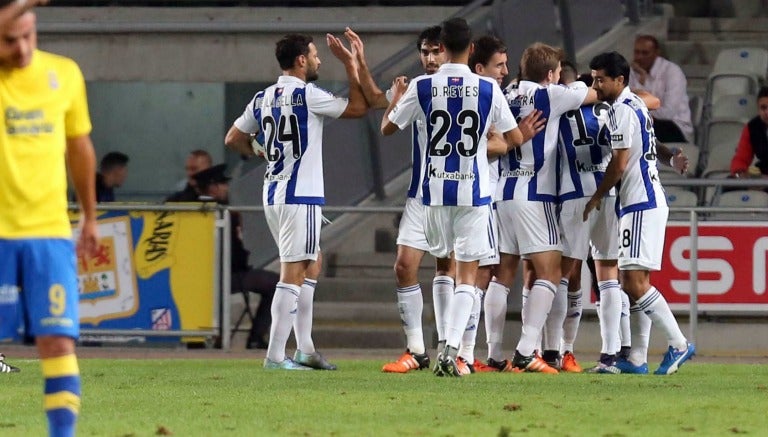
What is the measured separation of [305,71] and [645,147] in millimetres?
2516

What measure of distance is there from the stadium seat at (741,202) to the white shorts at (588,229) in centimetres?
336

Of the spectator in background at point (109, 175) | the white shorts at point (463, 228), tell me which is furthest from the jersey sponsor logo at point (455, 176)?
the spectator in background at point (109, 175)

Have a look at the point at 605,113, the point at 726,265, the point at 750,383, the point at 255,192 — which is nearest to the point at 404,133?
the point at 255,192

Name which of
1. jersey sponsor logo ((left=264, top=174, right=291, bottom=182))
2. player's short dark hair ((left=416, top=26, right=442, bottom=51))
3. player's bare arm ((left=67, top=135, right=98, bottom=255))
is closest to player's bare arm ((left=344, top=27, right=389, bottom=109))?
player's short dark hair ((left=416, top=26, right=442, bottom=51))

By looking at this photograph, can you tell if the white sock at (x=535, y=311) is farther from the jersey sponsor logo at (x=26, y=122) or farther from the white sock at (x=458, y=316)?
the jersey sponsor logo at (x=26, y=122)

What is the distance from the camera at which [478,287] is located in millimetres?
12312

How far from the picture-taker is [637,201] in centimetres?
1131

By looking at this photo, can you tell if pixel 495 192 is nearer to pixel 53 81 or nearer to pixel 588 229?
pixel 588 229

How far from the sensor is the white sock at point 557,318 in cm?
1207

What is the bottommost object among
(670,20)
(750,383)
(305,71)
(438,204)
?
(750,383)

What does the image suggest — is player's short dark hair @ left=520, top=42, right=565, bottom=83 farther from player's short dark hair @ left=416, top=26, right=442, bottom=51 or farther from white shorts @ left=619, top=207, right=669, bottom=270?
white shorts @ left=619, top=207, right=669, bottom=270

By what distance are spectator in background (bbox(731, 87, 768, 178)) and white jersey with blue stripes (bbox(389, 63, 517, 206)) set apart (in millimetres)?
5704

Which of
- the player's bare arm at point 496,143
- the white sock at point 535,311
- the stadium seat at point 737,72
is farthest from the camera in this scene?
the stadium seat at point 737,72

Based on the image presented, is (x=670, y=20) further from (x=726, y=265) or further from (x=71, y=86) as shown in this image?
(x=71, y=86)
